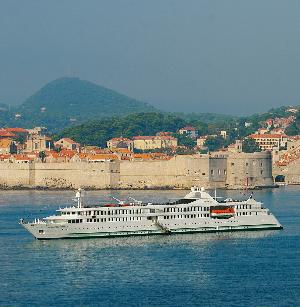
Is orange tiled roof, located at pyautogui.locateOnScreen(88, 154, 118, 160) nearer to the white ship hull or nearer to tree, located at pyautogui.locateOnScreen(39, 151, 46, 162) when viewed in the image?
tree, located at pyautogui.locateOnScreen(39, 151, 46, 162)

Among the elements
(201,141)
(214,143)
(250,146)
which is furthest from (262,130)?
(250,146)

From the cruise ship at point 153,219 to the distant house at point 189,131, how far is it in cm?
7368

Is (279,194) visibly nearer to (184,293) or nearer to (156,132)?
(184,293)

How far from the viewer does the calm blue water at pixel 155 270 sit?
2575 centimetres

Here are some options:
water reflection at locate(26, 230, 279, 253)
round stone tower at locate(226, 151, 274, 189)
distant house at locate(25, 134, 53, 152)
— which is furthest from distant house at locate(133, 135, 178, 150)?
water reflection at locate(26, 230, 279, 253)

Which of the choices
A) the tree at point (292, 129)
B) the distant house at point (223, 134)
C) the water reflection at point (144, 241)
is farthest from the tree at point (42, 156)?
the water reflection at point (144, 241)

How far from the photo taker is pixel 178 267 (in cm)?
2953

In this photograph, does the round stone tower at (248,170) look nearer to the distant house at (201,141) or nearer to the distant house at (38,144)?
the distant house at (38,144)

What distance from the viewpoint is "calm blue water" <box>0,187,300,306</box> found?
25.8 m

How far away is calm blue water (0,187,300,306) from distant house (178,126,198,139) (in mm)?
73254

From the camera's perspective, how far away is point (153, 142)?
103 m

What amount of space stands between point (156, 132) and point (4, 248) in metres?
80.2

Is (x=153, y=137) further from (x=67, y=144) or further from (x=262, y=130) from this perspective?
(x=262, y=130)

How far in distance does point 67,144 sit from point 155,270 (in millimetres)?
65745
